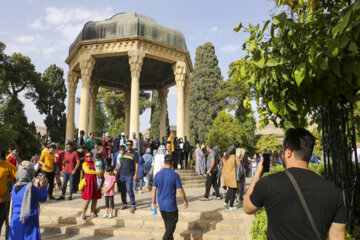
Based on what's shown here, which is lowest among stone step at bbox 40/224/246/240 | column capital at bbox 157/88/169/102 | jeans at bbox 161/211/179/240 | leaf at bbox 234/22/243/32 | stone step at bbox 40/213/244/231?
stone step at bbox 40/224/246/240

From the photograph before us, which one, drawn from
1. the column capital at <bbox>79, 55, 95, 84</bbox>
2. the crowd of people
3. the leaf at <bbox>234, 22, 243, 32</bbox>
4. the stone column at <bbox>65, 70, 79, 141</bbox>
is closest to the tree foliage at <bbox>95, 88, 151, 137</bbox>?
the stone column at <bbox>65, 70, 79, 141</bbox>

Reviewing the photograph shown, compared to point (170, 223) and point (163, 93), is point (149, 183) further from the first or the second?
point (163, 93)

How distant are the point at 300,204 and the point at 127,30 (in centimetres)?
1486

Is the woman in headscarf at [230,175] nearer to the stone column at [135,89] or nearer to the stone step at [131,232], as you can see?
the stone step at [131,232]

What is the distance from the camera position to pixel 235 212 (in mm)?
6652

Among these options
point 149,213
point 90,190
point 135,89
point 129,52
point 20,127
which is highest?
point 129,52

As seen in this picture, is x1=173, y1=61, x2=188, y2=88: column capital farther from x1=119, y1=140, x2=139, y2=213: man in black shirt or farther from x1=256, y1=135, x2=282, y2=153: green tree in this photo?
x1=256, y1=135, x2=282, y2=153: green tree

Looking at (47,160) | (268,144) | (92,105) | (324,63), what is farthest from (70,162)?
(268,144)

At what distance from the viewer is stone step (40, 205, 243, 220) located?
21.8 ft

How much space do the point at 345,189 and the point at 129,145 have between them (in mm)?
5023

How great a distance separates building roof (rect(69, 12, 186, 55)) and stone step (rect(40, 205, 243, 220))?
10297 millimetres

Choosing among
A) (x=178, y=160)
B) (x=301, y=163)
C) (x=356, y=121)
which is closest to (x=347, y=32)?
(x=301, y=163)

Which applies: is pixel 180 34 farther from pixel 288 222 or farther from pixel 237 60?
pixel 288 222

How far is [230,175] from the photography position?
7203 millimetres
